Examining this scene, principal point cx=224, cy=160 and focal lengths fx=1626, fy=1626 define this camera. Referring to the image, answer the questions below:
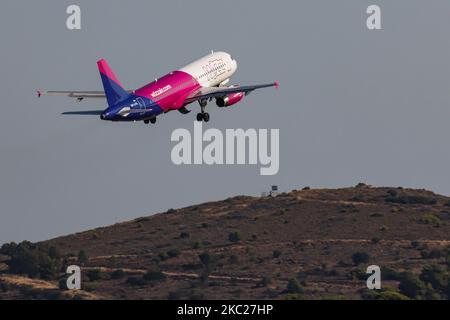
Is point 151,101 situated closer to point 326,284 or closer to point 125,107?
point 125,107

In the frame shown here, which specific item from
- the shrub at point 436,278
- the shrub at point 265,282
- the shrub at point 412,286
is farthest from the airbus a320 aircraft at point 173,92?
the shrub at point 436,278

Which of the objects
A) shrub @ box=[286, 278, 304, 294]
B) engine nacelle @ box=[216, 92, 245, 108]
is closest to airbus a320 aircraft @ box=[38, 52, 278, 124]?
engine nacelle @ box=[216, 92, 245, 108]

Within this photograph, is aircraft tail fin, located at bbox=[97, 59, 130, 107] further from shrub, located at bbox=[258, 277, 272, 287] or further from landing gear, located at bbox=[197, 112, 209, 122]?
shrub, located at bbox=[258, 277, 272, 287]

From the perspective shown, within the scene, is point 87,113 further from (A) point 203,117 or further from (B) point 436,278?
(B) point 436,278

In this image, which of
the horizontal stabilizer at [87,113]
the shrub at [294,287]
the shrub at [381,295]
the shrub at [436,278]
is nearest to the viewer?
the horizontal stabilizer at [87,113]

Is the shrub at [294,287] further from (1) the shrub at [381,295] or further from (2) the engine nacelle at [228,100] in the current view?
(2) the engine nacelle at [228,100]

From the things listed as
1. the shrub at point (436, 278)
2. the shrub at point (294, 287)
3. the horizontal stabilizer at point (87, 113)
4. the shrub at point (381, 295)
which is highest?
the horizontal stabilizer at point (87, 113)

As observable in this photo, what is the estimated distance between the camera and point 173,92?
16738cm

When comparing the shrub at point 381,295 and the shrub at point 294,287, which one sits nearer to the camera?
the shrub at point 381,295

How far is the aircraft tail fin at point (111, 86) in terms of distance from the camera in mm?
162000

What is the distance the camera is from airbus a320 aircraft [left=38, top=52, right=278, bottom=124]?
16075 centimetres

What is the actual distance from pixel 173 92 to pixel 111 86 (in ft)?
24.4
